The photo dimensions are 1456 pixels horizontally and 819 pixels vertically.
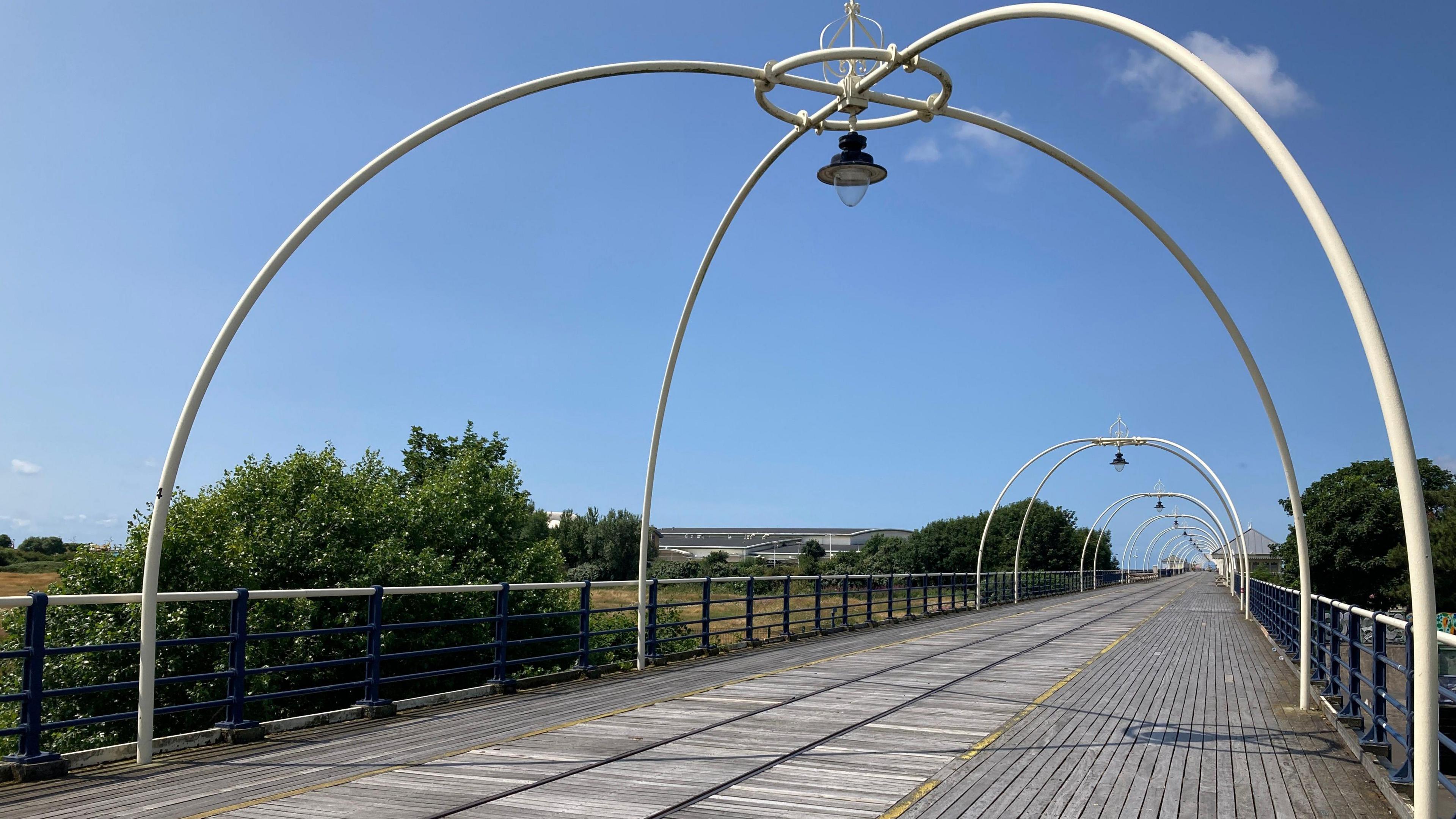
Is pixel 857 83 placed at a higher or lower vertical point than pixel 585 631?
higher

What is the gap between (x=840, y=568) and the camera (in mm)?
105938

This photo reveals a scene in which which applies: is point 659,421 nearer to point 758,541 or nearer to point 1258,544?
point 758,541

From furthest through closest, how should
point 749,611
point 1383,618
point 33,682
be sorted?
1. point 749,611
2. point 1383,618
3. point 33,682

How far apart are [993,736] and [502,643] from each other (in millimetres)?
5685

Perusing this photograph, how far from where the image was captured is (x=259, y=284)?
946 cm

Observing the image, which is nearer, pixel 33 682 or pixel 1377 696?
pixel 33 682

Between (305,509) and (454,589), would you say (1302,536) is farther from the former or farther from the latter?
(305,509)

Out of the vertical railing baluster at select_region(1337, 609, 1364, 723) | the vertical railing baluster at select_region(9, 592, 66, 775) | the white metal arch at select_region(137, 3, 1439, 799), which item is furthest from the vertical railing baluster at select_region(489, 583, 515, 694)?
the vertical railing baluster at select_region(1337, 609, 1364, 723)

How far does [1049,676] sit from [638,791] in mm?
9338

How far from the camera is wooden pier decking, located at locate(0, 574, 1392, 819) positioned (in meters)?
7.30

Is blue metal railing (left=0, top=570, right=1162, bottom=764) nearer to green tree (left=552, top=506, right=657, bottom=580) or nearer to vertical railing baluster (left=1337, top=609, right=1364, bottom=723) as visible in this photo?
vertical railing baluster (left=1337, top=609, right=1364, bottom=723)

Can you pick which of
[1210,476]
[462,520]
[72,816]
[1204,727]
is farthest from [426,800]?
[1210,476]

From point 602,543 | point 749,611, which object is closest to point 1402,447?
point 749,611

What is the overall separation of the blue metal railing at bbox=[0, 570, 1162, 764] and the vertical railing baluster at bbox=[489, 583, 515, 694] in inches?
0.9
